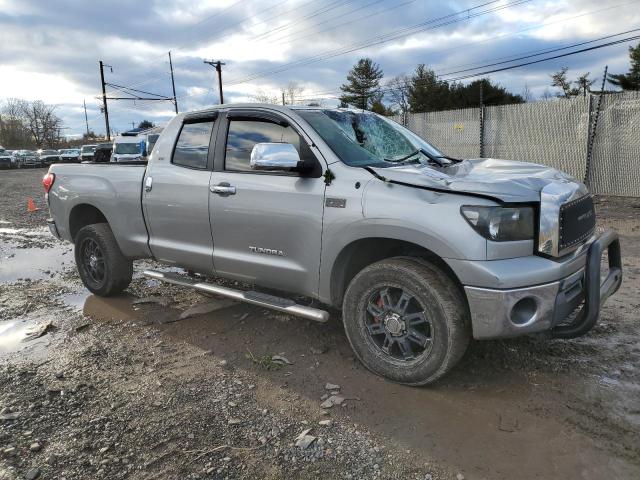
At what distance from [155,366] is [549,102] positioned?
12076 mm

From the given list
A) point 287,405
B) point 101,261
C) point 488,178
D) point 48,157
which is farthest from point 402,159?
point 48,157

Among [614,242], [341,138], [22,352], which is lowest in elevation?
[22,352]

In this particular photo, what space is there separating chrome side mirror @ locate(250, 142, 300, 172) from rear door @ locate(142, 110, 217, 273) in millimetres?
851

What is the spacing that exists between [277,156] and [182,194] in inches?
50.5

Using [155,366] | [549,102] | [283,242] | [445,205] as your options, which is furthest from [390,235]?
[549,102]

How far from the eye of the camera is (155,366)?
386 cm

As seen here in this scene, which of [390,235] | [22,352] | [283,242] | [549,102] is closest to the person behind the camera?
[390,235]

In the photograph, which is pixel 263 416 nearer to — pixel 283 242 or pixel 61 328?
pixel 283 242

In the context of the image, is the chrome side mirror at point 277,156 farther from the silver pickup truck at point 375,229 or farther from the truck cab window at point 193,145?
the truck cab window at point 193,145

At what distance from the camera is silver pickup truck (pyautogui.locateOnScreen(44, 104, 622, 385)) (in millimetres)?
2961

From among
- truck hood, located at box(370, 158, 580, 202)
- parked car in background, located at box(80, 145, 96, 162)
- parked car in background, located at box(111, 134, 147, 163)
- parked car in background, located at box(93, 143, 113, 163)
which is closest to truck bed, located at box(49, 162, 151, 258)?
truck hood, located at box(370, 158, 580, 202)

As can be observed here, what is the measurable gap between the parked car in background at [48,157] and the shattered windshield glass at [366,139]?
51.2m

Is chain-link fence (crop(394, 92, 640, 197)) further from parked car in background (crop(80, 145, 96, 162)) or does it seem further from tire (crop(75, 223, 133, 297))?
parked car in background (crop(80, 145, 96, 162))

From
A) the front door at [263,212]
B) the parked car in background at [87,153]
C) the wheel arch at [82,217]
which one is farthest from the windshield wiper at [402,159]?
the parked car in background at [87,153]
